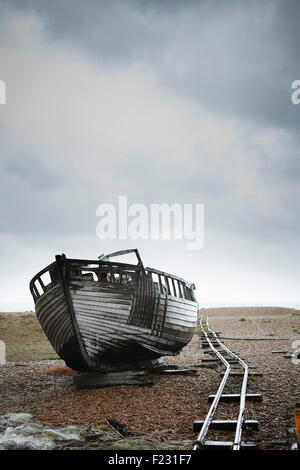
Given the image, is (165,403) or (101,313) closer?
(165,403)

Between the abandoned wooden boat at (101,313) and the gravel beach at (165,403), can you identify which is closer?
the gravel beach at (165,403)

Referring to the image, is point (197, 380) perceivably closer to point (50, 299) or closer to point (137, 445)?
point (50, 299)

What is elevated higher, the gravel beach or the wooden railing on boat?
the wooden railing on boat

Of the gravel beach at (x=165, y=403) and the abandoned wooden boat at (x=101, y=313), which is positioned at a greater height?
the abandoned wooden boat at (x=101, y=313)

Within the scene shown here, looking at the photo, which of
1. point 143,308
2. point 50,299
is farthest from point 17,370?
point 143,308

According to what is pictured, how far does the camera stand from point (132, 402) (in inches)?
299

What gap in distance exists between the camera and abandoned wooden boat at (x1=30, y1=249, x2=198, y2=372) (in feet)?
28.3

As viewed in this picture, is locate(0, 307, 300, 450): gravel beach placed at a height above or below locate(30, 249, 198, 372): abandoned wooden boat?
below

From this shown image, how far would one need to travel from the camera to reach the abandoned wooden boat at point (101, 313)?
28.3ft

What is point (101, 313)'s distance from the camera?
8.67 metres

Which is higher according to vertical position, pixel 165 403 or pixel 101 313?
pixel 101 313

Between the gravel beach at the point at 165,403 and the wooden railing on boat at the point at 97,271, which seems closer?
the gravel beach at the point at 165,403

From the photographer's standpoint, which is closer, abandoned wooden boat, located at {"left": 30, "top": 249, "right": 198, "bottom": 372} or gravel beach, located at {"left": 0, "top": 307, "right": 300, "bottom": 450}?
gravel beach, located at {"left": 0, "top": 307, "right": 300, "bottom": 450}

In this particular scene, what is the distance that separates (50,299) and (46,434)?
4.29 meters
